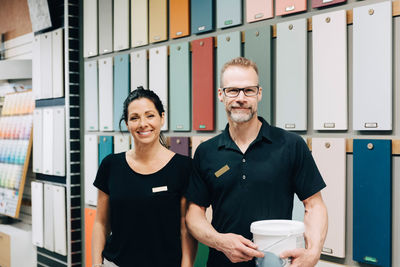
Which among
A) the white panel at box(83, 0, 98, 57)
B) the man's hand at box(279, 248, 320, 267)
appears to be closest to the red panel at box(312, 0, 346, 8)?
the man's hand at box(279, 248, 320, 267)

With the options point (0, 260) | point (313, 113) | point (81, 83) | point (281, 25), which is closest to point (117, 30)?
point (81, 83)

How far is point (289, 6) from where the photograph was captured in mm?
2420

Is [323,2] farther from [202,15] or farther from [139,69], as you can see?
[139,69]

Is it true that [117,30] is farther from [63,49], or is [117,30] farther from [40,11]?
[40,11]

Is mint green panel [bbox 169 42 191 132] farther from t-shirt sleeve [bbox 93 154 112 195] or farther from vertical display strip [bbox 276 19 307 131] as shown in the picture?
t-shirt sleeve [bbox 93 154 112 195]

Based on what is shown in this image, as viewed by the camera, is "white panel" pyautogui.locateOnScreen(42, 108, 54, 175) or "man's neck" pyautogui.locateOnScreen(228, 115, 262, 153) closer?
"man's neck" pyautogui.locateOnScreen(228, 115, 262, 153)

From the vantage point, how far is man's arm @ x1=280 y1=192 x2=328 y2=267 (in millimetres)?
1429

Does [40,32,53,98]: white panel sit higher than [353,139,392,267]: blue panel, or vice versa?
[40,32,53,98]: white panel

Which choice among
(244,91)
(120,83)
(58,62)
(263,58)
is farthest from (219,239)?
(58,62)

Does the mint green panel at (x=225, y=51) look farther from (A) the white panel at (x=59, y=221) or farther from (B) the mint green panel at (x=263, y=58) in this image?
(A) the white panel at (x=59, y=221)

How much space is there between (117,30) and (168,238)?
2.37 meters

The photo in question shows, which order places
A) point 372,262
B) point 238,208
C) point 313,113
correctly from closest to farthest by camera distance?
1. point 238,208
2. point 372,262
3. point 313,113

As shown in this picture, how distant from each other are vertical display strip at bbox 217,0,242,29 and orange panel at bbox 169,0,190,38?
300 millimetres

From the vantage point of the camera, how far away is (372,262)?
2.08 m
